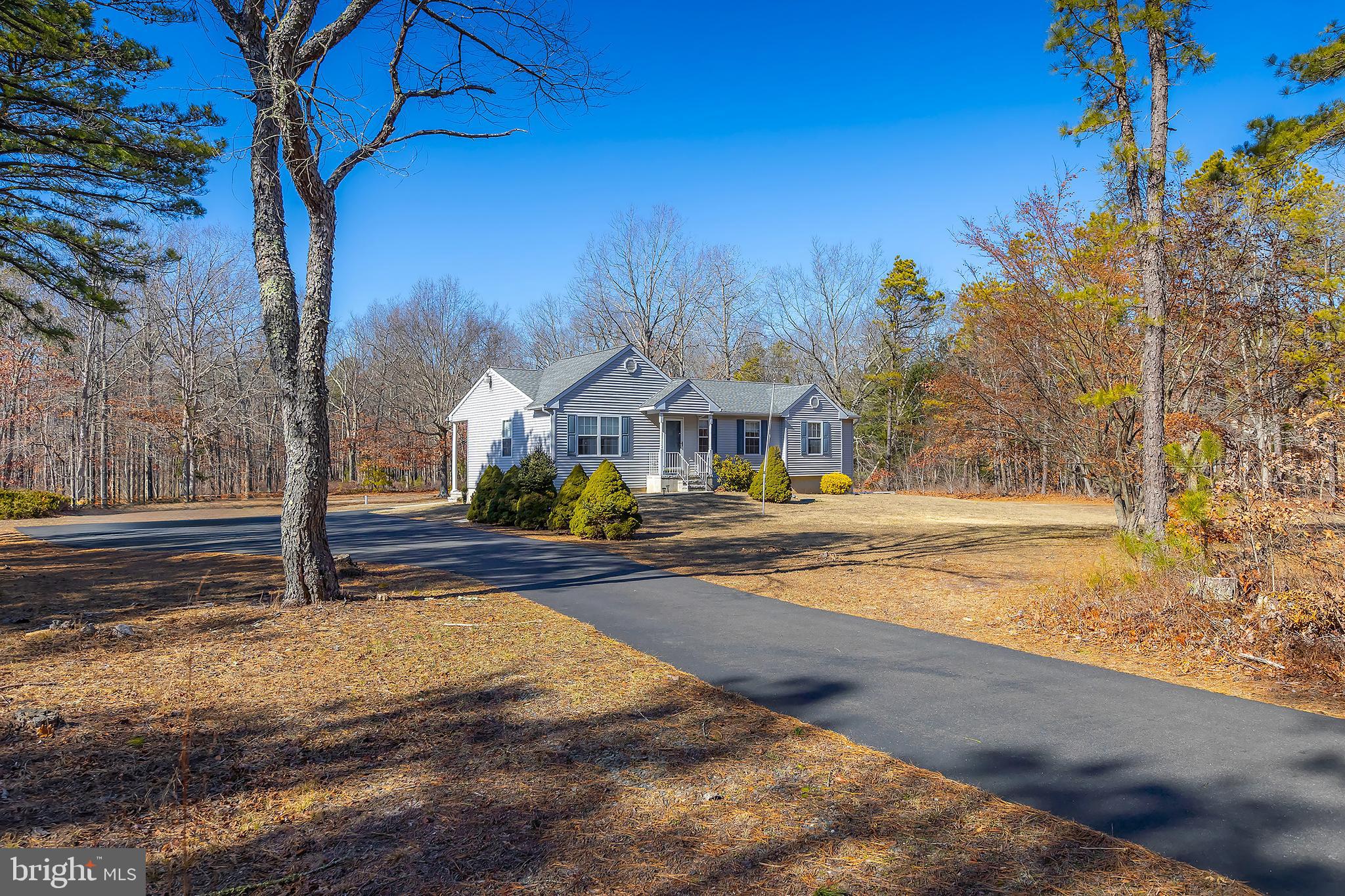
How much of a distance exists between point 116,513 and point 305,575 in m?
22.2

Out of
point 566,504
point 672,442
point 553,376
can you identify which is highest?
point 553,376

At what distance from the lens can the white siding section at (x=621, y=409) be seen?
81.3 ft

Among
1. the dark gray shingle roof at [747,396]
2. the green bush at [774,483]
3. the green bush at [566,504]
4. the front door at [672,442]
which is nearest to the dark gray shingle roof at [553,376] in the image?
the front door at [672,442]

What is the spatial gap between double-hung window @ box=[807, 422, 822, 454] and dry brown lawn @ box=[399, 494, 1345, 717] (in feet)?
20.9

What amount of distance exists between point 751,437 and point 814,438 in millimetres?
3023

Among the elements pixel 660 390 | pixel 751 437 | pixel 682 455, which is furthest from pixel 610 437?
pixel 751 437

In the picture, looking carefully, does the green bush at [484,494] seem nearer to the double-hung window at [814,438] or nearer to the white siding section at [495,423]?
the white siding section at [495,423]

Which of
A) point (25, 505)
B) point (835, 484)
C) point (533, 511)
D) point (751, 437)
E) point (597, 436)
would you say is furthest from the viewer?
point (751, 437)

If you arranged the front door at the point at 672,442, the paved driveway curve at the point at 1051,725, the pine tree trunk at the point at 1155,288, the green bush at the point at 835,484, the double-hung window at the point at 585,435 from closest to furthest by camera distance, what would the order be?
the paved driveway curve at the point at 1051,725 → the pine tree trunk at the point at 1155,288 → the double-hung window at the point at 585,435 → the front door at the point at 672,442 → the green bush at the point at 835,484

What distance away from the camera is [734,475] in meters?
27.7

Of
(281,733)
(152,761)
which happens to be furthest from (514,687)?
(152,761)

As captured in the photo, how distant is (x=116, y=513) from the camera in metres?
24.4

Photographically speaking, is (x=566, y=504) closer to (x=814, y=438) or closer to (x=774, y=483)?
(x=774, y=483)

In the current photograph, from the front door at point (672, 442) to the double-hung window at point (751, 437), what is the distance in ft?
10.7
